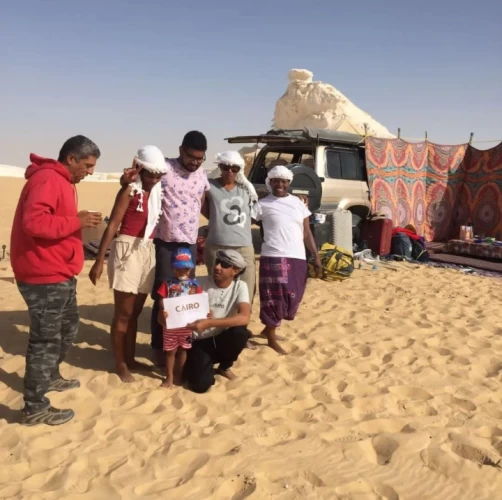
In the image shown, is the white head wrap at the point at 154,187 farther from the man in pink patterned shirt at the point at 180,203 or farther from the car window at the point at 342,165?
the car window at the point at 342,165

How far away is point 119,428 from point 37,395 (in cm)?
52

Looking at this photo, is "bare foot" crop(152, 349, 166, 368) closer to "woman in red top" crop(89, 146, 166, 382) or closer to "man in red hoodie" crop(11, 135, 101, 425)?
"woman in red top" crop(89, 146, 166, 382)

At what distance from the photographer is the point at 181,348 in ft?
11.5

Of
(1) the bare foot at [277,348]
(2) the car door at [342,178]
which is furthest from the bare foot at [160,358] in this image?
(2) the car door at [342,178]

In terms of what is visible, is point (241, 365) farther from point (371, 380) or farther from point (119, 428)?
point (119, 428)

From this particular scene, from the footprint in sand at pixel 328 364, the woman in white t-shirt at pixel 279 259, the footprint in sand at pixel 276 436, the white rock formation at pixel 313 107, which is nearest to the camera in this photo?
the footprint in sand at pixel 276 436

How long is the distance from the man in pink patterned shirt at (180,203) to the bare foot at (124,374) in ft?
1.63

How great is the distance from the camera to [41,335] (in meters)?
2.90

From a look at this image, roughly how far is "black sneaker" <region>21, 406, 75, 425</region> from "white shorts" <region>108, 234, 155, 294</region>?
2.81ft

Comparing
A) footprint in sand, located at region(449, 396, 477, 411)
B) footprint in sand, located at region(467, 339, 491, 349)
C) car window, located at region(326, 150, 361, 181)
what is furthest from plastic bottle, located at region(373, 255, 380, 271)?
footprint in sand, located at region(449, 396, 477, 411)

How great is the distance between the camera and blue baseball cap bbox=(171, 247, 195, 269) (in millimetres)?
3357

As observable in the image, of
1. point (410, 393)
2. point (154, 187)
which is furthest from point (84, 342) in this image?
point (410, 393)

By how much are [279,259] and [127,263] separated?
1417mm

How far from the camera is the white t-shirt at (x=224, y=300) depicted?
3.54 m
